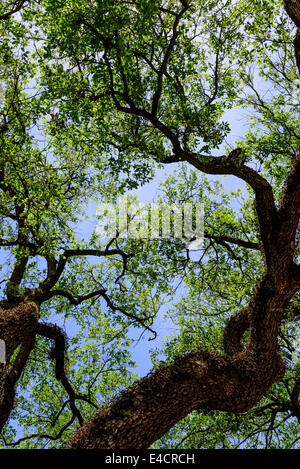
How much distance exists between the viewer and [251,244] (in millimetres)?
10758

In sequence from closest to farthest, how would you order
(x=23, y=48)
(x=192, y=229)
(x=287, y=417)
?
(x=23, y=48) < (x=287, y=417) < (x=192, y=229)

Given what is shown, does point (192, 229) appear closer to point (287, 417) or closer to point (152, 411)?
point (287, 417)

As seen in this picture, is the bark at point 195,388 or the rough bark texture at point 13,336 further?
the rough bark texture at point 13,336

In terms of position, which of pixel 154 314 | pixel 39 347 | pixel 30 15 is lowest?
pixel 39 347

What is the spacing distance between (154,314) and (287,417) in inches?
232

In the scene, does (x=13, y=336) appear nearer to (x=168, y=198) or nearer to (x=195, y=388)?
(x=195, y=388)

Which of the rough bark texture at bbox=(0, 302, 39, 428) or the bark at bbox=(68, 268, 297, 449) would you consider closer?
the bark at bbox=(68, 268, 297, 449)

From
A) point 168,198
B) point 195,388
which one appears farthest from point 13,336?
point 168,198

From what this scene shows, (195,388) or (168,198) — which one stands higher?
(168,198)

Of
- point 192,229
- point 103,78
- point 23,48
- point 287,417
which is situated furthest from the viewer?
point 192,229

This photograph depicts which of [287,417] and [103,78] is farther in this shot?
[287,417]

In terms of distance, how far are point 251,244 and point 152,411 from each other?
7016 millimetres
